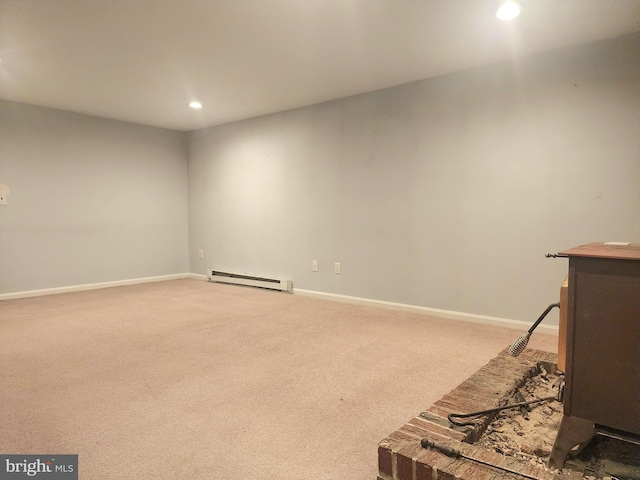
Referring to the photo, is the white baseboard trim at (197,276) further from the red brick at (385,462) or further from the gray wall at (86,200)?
the red brick at (385,462)

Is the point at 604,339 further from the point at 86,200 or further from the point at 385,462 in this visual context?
the point at 86,200

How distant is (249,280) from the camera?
4688mm

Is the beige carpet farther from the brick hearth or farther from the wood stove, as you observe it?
the wood stove

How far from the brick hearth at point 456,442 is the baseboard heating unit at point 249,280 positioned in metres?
2.85

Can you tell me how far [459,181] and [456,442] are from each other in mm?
2339

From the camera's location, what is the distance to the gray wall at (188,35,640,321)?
8.43 feet

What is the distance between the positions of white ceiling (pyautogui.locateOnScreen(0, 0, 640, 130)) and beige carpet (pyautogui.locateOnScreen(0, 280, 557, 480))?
2.02m

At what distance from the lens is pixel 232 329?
9.59 ft

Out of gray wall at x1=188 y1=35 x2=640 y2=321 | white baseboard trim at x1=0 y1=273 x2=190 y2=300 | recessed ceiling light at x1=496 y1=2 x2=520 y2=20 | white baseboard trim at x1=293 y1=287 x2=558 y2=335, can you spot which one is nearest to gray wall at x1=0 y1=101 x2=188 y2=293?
white baseboard trim at x1=0 y1=273 x2=190 y2=300

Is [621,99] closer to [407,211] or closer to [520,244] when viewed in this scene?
[520,244]

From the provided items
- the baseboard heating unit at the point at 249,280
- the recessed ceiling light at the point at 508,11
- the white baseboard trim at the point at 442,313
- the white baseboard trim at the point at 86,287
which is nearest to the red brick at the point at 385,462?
the white baseboard trim at the point at 442,313

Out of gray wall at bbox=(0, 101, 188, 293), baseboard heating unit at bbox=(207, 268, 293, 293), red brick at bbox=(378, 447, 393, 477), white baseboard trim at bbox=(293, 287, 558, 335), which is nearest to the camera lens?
red brick at bbox=(378, 447, 393, 477)

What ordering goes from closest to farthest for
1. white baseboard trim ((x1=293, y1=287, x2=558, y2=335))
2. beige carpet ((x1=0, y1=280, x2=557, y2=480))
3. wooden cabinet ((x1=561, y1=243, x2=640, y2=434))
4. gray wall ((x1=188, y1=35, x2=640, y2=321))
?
wooden cabinet ((x1=561, y1=243, x2=640, y2=434)) < beige carpet ((x1=0, y1=280, x2=557, y2=480)) < gray wall ((x1=188, y1=35, x2=640, y2=321)) < white baseboard trim ((x1=293, y1=287, x2=558, y2=335))

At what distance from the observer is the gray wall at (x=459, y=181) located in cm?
257
